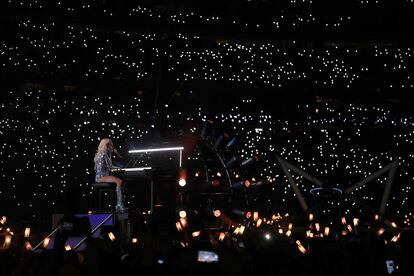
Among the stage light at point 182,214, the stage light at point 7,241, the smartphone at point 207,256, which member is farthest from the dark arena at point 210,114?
the smartphone at point 207,256

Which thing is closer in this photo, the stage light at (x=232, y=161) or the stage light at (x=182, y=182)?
the stage light at (x=182, y=182)

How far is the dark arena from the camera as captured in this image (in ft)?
33.7

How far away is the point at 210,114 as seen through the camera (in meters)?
12.8

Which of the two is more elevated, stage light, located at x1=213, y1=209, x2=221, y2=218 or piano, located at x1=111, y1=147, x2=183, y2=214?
piano, located at x1=111, y1=147, x2=183, y2=214

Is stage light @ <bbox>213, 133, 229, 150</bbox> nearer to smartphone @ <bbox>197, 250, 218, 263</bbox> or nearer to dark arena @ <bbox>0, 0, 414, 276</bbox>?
dark arena @ <bbox>0, 0, 414, 276</bbox>

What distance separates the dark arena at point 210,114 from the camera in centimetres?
1027

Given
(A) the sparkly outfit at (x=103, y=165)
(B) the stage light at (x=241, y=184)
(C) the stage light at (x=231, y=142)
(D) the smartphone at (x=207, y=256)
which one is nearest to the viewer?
(D) the smartphone at (x=207, y=256)

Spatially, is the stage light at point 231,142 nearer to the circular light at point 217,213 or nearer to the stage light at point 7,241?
the circular light at point 217,213

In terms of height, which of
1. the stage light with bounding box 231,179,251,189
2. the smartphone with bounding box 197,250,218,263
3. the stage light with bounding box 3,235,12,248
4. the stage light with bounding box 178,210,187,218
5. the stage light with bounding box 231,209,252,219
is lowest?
the stage light with bounding box 231,209,252,219

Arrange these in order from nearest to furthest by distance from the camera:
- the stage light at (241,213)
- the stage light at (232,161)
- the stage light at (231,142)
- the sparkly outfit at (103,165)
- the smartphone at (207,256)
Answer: the smartphone at (207,256)
the sparkly outfit at (103,165)
the stage light at (241,213)
the stage light at (232,161)
the stage light at (231,142)

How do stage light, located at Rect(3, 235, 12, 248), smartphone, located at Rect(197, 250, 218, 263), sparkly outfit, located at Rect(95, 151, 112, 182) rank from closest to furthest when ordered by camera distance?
1. smartphone, located at Rect(197, 250, 218, 263)
2. stage light, located at Rect(3, 235, 12, 248)
3. sparkly outfit, located at Rect(95, 151, 112, 182)

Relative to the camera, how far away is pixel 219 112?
1295cm

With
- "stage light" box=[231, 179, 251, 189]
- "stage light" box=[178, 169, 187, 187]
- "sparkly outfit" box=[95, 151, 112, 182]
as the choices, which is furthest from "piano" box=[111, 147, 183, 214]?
"stage light" box=[231, 179, 251, 189]

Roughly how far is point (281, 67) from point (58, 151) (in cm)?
566
